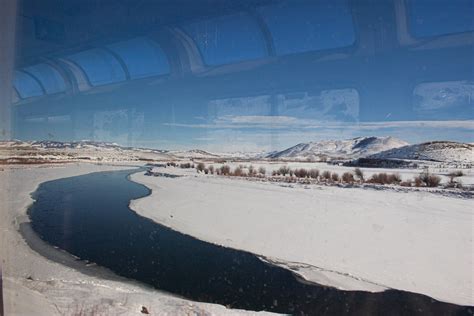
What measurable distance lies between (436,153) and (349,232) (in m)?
37.9

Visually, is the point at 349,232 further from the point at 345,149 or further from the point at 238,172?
the point at 345,149

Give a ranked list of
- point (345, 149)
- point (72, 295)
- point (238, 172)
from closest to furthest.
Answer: point (72, 295), point (238, 172), point (345, 149)

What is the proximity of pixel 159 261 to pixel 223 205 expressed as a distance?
5.32 meters

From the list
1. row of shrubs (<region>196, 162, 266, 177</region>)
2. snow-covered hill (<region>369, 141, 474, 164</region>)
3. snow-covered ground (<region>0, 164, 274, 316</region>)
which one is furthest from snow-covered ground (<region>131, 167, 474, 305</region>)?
snow-covered hill (<region>369, 141, 474, 164</region>)

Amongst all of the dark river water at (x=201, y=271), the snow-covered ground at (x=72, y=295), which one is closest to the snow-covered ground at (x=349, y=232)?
the dark river water at (x=201, y=271)

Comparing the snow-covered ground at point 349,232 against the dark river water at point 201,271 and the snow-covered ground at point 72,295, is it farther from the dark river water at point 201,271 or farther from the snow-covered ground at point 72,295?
the snow-covered ground at point 72,295

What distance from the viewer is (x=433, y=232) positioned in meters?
7.98

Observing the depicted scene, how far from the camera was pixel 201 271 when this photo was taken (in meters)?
6.01

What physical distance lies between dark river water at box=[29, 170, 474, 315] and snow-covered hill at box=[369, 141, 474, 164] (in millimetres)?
34898

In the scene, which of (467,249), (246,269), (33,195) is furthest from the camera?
(33,195)

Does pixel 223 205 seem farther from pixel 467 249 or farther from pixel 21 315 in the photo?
pixel 21 315

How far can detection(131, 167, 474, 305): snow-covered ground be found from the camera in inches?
218

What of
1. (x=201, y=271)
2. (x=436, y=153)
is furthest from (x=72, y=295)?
(x=436, y=153)

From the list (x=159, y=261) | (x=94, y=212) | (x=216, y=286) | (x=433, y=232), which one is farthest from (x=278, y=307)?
(x=94, y=212)
